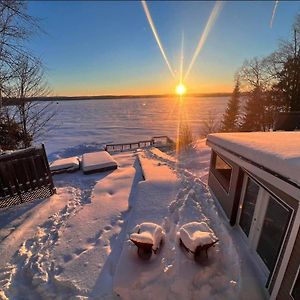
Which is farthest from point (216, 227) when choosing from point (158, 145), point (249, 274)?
point (158, 145)

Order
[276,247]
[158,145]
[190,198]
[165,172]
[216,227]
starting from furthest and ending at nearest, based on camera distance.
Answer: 1. [158,145]
2. [165,172]
3. [190,198]
4. [216,227]
5. [276,247]

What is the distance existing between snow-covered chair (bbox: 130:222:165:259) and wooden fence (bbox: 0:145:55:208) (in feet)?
14.0

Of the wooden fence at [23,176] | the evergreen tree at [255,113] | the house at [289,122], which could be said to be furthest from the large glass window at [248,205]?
the evergreen tree at [255,113]

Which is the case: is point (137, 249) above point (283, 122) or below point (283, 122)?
below

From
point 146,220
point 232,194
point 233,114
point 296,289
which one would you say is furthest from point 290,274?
point 233,114

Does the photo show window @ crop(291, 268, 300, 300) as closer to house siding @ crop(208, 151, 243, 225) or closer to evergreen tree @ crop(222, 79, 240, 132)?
house siding @ crop(208, 151, 243, 225)

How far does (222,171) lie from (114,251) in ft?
13.3

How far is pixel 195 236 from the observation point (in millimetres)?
4301

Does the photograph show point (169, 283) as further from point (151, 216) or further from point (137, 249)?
point (151, 216)

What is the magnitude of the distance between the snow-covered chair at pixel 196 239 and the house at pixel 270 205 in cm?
92

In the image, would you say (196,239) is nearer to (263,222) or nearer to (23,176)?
(263,222)

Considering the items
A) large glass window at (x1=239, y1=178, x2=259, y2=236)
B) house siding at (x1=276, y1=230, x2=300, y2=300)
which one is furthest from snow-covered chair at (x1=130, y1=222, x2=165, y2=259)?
house siding at (x1=276, y1=230, x2=300, y2=300)

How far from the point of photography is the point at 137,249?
4586 millimetres

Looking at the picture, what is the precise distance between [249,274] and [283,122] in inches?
431
